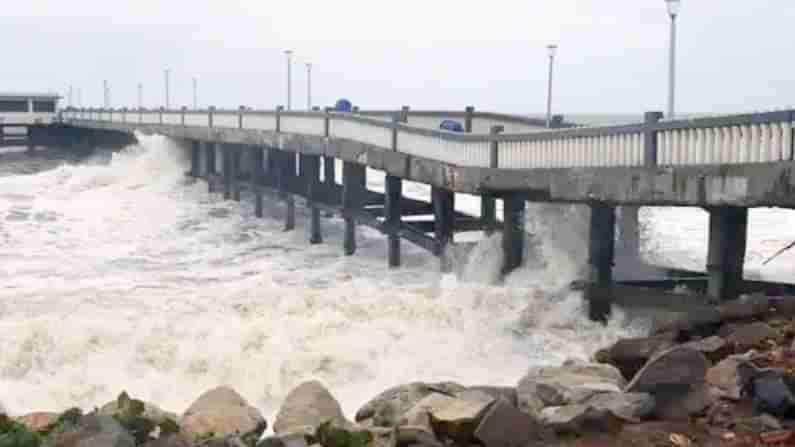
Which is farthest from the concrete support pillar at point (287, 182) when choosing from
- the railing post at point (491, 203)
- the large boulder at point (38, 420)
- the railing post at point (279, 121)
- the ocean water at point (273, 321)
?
the large boulder at point (38, 420)

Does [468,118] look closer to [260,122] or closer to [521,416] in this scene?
[260,122]

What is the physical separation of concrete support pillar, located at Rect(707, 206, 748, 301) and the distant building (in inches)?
2299

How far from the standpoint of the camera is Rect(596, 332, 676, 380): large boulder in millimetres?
9930

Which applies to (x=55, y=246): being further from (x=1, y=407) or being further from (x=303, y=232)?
(x=1, y=407)

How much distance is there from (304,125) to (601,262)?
44.9ft

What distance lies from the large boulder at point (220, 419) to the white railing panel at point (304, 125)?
16598mm

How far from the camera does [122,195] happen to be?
3697 cm

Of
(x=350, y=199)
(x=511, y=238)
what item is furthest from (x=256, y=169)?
(x=511, y=238)

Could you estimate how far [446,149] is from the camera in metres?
18.0

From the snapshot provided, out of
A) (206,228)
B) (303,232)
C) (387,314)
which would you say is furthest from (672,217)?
(387,314)

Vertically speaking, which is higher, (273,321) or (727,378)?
(727,378)

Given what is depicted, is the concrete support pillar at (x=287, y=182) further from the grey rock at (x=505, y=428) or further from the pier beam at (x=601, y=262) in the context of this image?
the grey rock at (x=505, y=428)

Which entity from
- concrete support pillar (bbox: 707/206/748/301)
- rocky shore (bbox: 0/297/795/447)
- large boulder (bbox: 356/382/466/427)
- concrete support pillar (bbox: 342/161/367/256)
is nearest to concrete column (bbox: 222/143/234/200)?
concrete support pillar (bbox: 342/161/367/256)

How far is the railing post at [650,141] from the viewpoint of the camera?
1209cm
